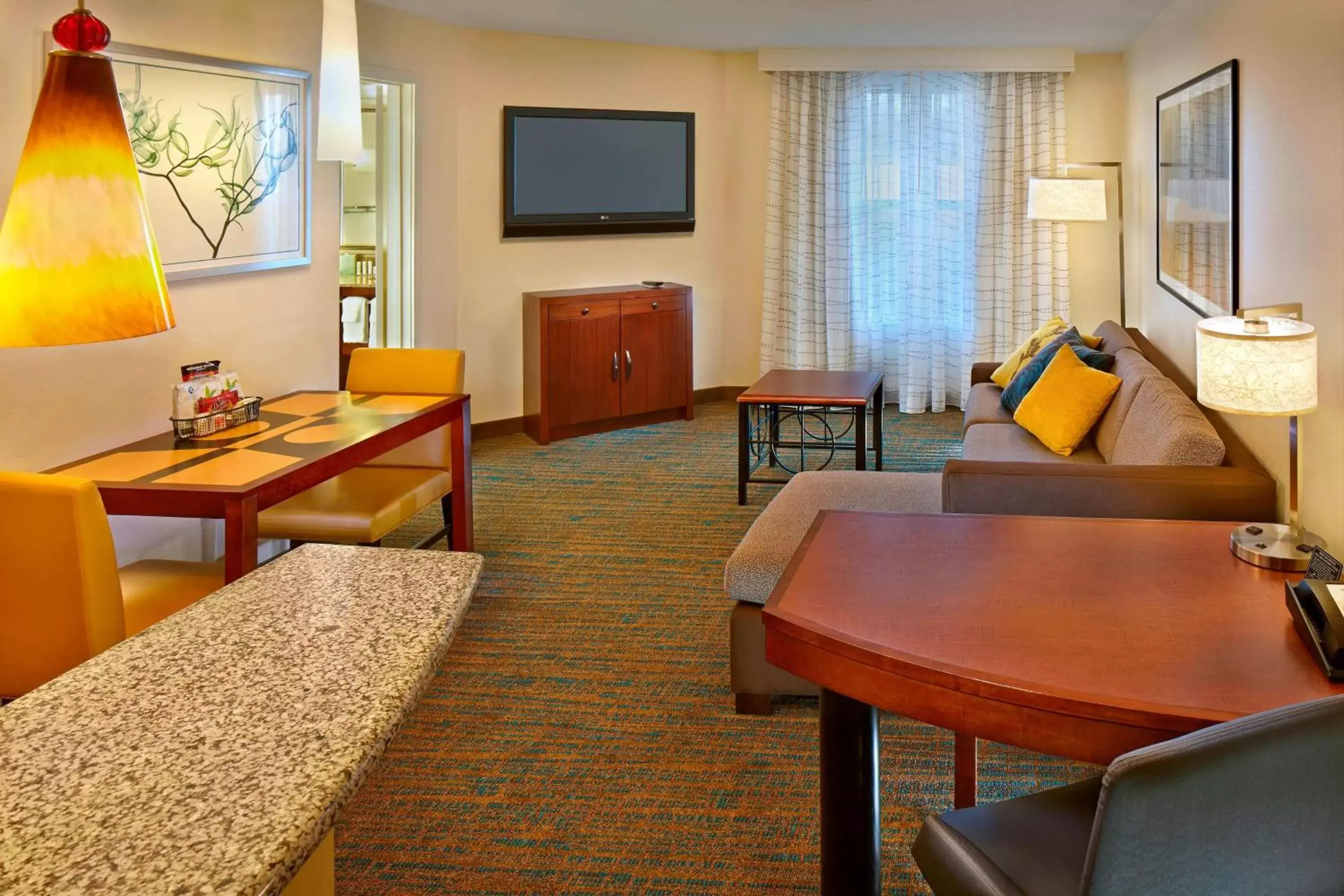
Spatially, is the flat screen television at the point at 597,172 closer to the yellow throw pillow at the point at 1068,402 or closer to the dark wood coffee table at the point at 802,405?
the dark wood coffee table at the point at 802,405

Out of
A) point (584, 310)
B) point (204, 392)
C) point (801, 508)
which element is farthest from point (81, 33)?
point (584, 310)

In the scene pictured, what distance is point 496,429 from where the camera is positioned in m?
7.19

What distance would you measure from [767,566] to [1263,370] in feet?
4.52

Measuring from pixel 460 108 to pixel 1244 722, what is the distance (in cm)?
627

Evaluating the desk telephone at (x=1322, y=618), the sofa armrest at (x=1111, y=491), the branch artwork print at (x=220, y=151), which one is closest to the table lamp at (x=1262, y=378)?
the desk telephone at (x=1322, y=618)

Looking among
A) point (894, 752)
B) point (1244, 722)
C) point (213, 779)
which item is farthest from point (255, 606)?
point (894, 752)

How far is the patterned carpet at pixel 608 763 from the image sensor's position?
97.7 inches

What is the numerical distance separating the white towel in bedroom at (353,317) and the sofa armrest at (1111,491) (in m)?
4.82

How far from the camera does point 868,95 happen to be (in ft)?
26.1

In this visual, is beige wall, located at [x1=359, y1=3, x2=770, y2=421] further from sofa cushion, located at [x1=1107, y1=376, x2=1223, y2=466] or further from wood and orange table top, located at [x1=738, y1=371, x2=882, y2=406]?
sofa cushion, located at [x1=1107, y1=376, x2=1223, y2=466]

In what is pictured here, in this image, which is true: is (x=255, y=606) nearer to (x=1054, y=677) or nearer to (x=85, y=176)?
(x=85, y=176)

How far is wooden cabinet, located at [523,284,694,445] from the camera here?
7016 mm

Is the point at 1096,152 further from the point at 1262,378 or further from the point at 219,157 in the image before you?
the point at 1262,378

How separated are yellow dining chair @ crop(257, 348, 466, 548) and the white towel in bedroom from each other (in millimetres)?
2656
